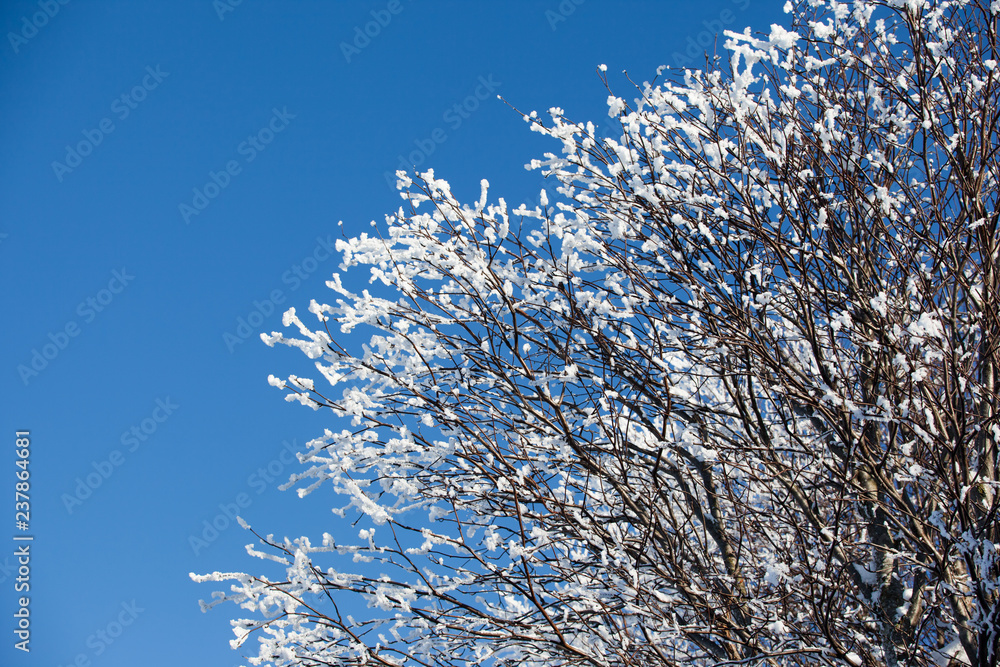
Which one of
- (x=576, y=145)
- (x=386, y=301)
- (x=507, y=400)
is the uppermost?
(x=576, y=145)

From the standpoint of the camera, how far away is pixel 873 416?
3.51m

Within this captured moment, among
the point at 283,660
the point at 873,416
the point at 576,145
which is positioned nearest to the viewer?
the point at 873,416

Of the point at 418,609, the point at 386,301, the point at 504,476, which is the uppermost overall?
the point at 386,301

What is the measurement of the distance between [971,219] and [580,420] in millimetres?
2697

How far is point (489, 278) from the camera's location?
4.38m

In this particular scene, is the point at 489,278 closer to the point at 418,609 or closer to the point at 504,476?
the point at 504,476

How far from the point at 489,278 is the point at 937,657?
3185 millimetres

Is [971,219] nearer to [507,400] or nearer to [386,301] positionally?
[507,400]

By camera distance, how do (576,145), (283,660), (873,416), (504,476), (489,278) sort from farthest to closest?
(576,145)
(489,278)
(283,660)
(504,476)
(873,416)

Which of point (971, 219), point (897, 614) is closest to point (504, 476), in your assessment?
point (897, 614)

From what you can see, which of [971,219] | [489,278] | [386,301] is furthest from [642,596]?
[971,219]

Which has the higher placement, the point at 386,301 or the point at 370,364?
the point at 386,301

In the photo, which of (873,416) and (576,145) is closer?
(873,416)

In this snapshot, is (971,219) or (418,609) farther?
(971,219)
